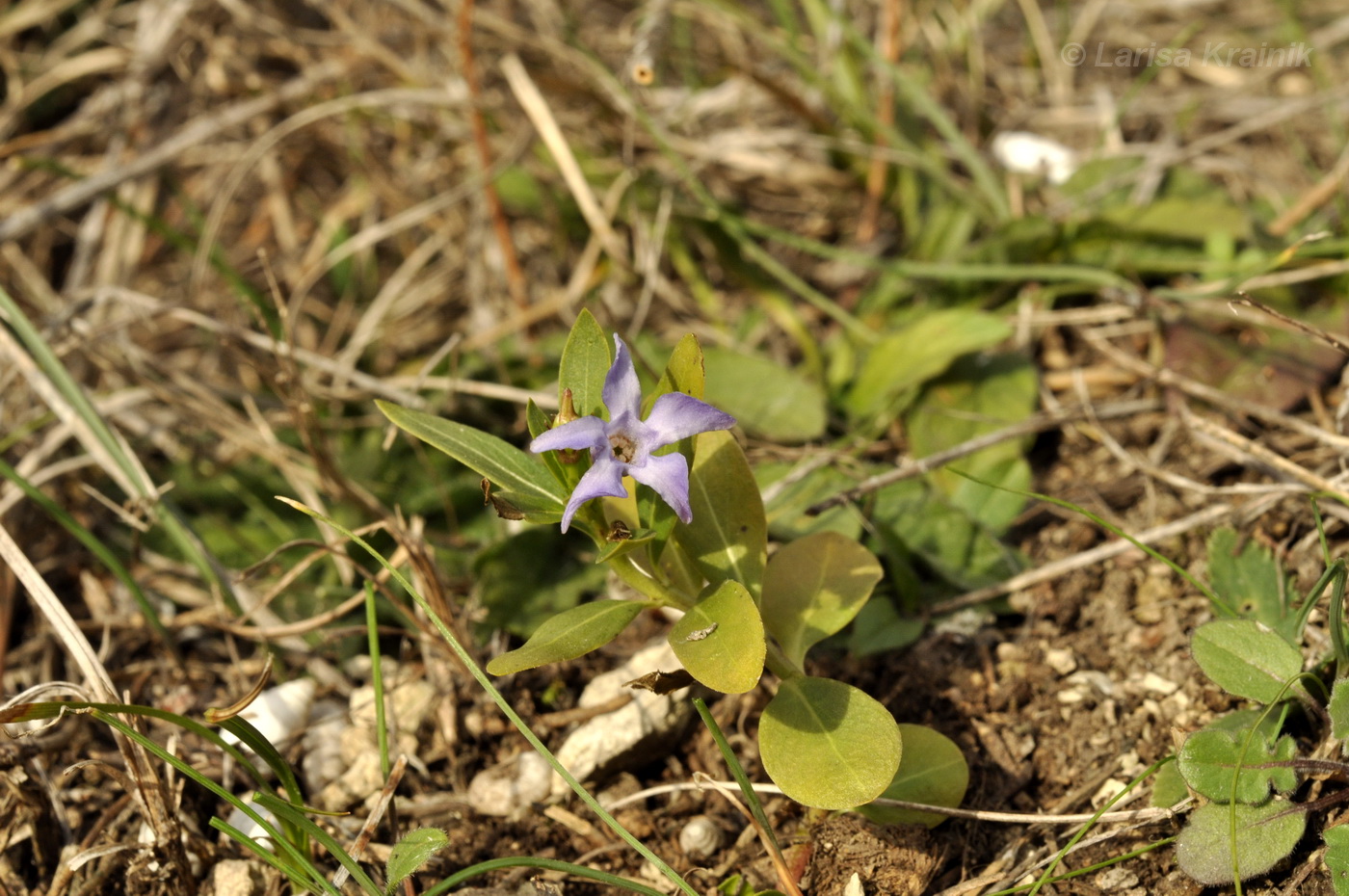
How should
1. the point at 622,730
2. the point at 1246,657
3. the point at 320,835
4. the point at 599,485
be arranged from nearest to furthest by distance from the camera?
the point at 599,485 → the point at 320,835 → the point at 1246,657 → the point at 622,730

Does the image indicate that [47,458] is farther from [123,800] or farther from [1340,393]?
[1340,393]

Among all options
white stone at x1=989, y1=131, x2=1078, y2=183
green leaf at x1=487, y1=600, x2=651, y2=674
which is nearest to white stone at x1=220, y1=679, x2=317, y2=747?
green leaf at x1=487, y1=600, x2=651, y2=674

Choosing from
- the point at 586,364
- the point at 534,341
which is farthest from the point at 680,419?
the point at 534,341

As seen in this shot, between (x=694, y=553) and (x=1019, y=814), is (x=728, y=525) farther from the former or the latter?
(x=1019, y=814)

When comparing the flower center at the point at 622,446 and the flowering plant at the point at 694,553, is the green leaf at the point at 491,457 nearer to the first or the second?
the flowering plant at the point at 694,553

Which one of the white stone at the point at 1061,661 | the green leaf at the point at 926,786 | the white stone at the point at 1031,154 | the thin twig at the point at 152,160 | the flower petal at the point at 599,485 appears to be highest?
the thin twig at the point at 152,160

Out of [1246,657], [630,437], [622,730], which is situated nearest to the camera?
[630,437]

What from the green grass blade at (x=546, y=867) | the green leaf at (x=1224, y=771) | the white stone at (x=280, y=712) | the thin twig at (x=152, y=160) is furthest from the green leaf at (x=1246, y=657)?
the thin twig at (x=152, y=160)
